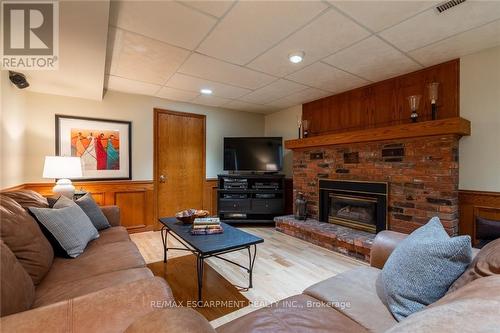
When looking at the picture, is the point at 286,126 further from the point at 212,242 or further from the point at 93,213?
the point at 93,213

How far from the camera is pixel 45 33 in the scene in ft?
5.64

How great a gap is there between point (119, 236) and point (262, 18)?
219 cm

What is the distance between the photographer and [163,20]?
70.9 inches

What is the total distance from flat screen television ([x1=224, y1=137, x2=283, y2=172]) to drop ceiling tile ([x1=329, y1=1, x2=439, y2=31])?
2.57m

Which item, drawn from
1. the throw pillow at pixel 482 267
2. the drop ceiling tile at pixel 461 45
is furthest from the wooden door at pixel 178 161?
the throw pillow at pixel 482 267

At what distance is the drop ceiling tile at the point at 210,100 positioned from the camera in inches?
152

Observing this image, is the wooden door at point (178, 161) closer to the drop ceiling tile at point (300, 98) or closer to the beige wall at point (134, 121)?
the beige wall at point (134, 121)

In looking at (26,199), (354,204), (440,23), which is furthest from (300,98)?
(26,199)

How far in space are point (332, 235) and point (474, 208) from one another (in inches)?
57.3

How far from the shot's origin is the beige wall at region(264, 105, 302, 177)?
173 inches

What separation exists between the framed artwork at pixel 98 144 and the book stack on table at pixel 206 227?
2103 mm

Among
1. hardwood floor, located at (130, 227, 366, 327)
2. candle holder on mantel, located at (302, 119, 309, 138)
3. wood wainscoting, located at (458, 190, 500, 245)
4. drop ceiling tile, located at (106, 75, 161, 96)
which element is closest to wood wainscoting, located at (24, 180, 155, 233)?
hardwood floor, located at (130, 227, 366, 327)

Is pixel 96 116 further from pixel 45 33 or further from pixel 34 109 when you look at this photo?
pixel 45 33

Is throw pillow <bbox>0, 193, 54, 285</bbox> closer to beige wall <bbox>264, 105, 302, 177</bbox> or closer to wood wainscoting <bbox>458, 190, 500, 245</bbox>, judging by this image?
wood wainscoting <bbox>458, 190, 500, 245</bbox>
